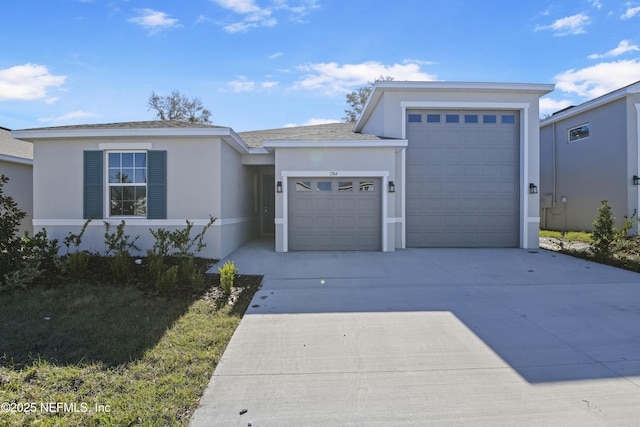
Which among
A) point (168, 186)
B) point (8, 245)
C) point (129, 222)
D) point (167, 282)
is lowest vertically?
point (167, 282)

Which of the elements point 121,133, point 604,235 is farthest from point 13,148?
point 604,235

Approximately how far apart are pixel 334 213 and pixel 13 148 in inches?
466

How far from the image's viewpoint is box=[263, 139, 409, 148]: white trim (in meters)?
9.34

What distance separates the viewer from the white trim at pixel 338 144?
934 cm

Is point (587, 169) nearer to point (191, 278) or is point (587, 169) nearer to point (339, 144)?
point (339, 144)

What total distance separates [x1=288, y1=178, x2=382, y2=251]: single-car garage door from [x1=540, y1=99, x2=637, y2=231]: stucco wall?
377 inches

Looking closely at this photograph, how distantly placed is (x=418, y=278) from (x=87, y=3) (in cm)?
911

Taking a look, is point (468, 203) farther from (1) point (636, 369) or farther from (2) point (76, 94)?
(2) point (76, 94)

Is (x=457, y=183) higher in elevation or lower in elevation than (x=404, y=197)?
higher

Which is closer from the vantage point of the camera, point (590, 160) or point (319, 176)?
point (319, 176)

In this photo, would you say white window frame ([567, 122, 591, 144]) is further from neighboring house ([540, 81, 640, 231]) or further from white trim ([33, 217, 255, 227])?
white trim ([33, 217, 255, 227])

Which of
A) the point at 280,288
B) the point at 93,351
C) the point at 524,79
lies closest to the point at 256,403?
the point at 93,351

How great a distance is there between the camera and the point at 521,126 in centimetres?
1070

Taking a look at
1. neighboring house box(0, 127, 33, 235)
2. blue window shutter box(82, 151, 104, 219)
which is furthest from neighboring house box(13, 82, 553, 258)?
neighboring house box(0, 127, 33, 235)
